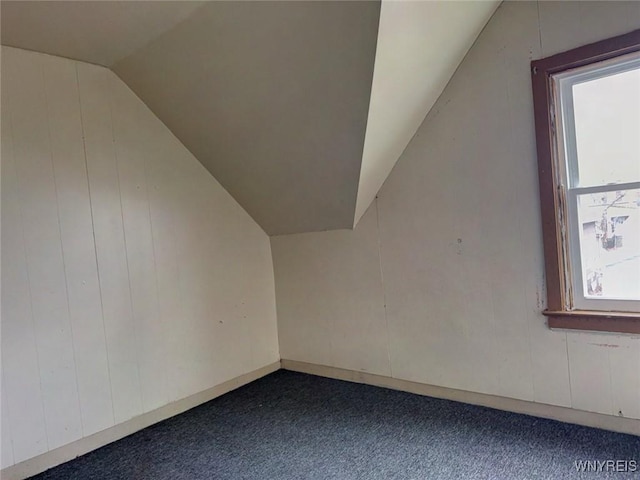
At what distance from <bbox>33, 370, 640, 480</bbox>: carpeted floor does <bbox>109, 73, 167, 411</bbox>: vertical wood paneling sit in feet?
1.07

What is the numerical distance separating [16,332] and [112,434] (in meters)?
0.78

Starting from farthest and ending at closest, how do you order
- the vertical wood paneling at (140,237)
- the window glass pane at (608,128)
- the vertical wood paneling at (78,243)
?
the vertical wood paneling at (140,237) → the vertical wood paneling at (78,243) → the window glass pane at (608,128)

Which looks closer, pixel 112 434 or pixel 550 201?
pixel 550 201

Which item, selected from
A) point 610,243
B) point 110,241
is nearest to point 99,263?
point 110,241

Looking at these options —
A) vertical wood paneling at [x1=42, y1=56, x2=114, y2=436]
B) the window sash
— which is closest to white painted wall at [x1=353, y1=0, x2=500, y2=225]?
the window sash

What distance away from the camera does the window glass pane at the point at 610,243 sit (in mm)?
1976

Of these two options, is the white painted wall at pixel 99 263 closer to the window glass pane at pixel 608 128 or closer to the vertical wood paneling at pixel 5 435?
the vertical wood paneling at pixel 5 435

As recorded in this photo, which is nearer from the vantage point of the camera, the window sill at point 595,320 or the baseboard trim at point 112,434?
the window sill at point 595,320

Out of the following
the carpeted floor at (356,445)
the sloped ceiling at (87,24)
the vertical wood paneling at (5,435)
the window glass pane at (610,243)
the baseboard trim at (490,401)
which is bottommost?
the carpeted floor at (356,445)

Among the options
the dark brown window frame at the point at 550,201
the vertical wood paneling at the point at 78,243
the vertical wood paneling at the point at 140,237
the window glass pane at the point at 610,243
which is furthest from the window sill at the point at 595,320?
the vertical wood paneling at the point at 78,243

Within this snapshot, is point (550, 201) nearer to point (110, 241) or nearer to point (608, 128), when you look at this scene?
point (608, 128)

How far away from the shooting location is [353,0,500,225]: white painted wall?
71.7 inches

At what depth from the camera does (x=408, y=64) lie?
2029 millimetres

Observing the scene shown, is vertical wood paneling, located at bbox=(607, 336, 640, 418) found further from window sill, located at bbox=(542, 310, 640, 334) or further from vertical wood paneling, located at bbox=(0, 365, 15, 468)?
vertical wood paneling, located at bbox=(0, 365, 15, 468)
